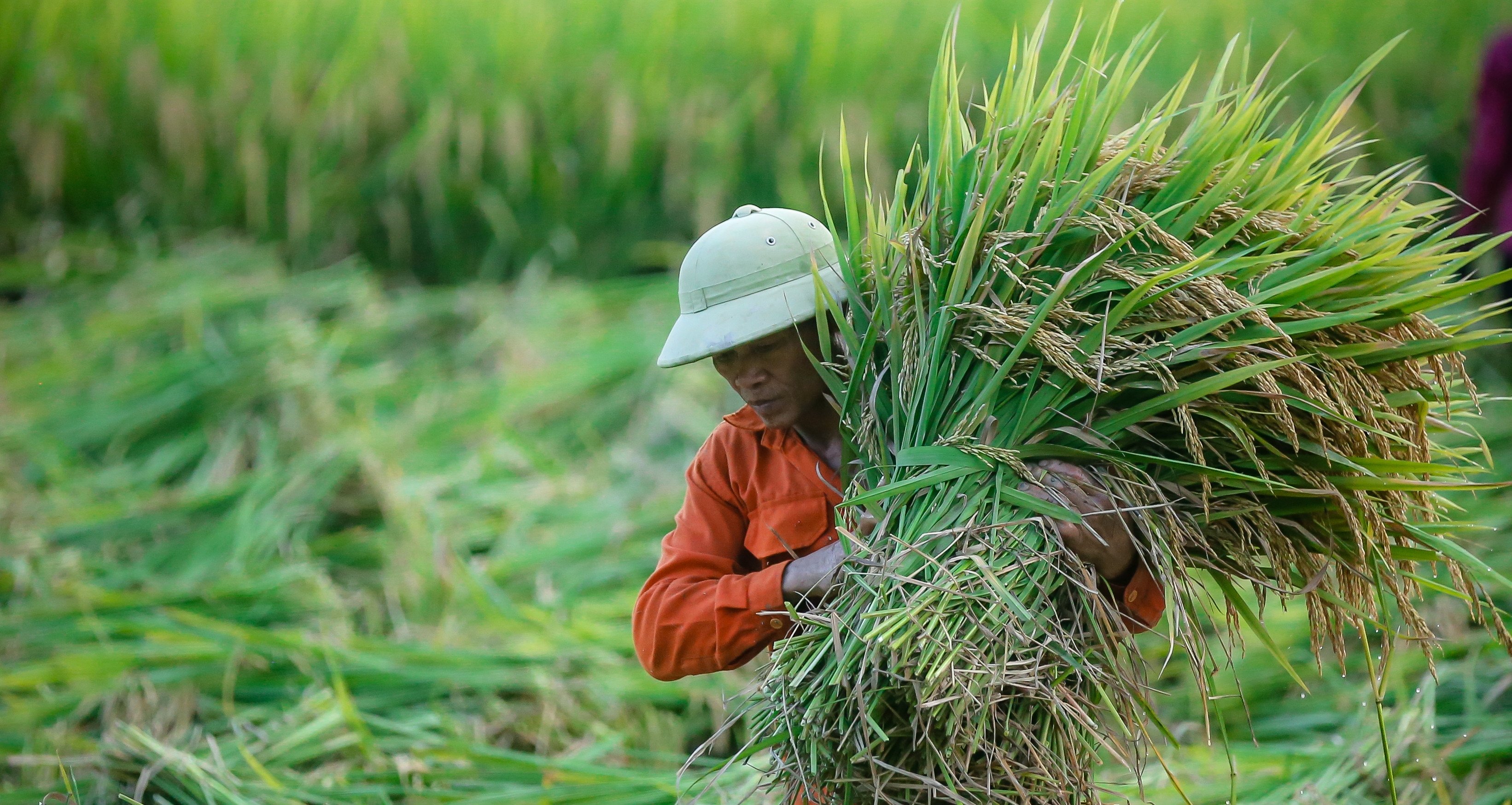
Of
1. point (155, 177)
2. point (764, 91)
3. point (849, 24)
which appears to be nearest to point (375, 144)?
point (155, 177)

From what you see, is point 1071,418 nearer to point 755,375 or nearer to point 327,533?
point 755,375

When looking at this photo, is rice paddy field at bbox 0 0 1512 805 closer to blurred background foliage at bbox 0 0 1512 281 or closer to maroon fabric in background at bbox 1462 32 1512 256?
blurred background foliage at bbox 0 0 1512 281

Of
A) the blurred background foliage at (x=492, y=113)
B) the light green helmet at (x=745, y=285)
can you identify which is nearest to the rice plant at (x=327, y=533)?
the blurred background foliage at (x=492, y=113)

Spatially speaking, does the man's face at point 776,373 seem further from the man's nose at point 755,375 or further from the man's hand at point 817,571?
the man's hand at point 817,571

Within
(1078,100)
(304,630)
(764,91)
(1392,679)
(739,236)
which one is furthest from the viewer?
(764,91)

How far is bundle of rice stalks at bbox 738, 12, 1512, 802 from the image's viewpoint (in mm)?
1284

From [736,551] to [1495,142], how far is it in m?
3.09

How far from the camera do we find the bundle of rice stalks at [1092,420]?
1.28 meters

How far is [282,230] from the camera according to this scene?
448cm

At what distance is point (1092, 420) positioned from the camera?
1338 millimetres

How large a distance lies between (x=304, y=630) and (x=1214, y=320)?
2.31 m

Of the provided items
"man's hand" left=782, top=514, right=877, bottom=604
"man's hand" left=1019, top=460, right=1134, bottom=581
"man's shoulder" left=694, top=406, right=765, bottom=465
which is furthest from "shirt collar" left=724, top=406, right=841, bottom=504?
"man's hand" left=1019, top=460, right=1134, bottom=581

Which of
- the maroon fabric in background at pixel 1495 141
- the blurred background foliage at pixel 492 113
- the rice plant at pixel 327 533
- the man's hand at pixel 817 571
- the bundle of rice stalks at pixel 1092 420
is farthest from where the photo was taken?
the blurred background foliage at pixel 492 113

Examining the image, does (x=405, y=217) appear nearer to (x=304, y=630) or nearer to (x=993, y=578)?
(x=304, y=630)
